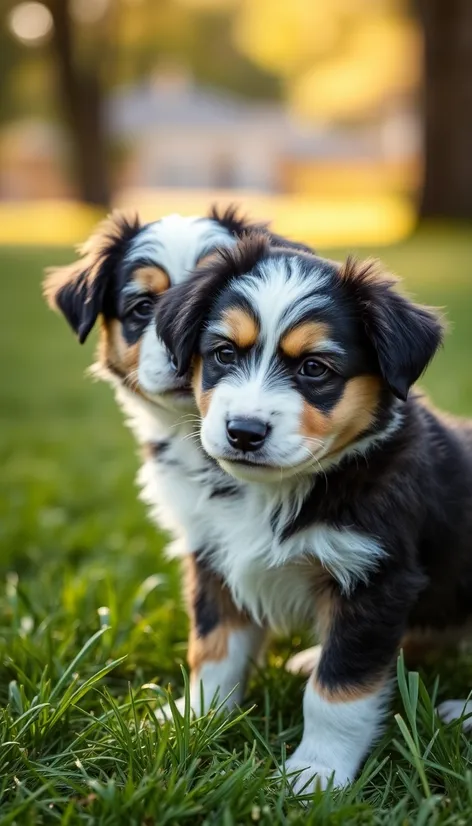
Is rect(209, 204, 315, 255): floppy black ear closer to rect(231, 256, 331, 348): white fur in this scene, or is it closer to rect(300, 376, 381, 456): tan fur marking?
rect(231, 256, 331, 348): white fur

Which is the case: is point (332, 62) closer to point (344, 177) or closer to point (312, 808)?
point (344, 177)

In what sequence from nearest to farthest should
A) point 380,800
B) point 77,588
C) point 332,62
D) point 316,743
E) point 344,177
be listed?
point 380,800, point 316,743, point 77,588, point 332,62, point 344,177

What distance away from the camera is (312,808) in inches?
99.1

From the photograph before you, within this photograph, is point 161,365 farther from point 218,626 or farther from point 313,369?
point 218,626

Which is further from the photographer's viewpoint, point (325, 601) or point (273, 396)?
point (325, 601)

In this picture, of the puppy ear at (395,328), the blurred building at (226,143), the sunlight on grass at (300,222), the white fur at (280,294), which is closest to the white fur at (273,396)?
the white fur at (280,294)

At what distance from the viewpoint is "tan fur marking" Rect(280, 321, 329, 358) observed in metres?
2.87

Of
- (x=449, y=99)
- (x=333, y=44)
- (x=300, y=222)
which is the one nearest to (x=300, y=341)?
(x=449, y=99)

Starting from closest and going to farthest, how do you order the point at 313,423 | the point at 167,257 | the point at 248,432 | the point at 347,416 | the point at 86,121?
the point at 248,432 < the point at 313,423 < the point at 347,416 < the point at 167,257 < the point at 86,121

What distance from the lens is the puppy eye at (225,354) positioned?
299cm

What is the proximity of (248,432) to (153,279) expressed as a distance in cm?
115

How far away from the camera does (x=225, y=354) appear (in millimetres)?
3016

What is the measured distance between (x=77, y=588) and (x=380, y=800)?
1738 millimetres

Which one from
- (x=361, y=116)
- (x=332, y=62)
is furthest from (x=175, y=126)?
(x=332, y=62)
